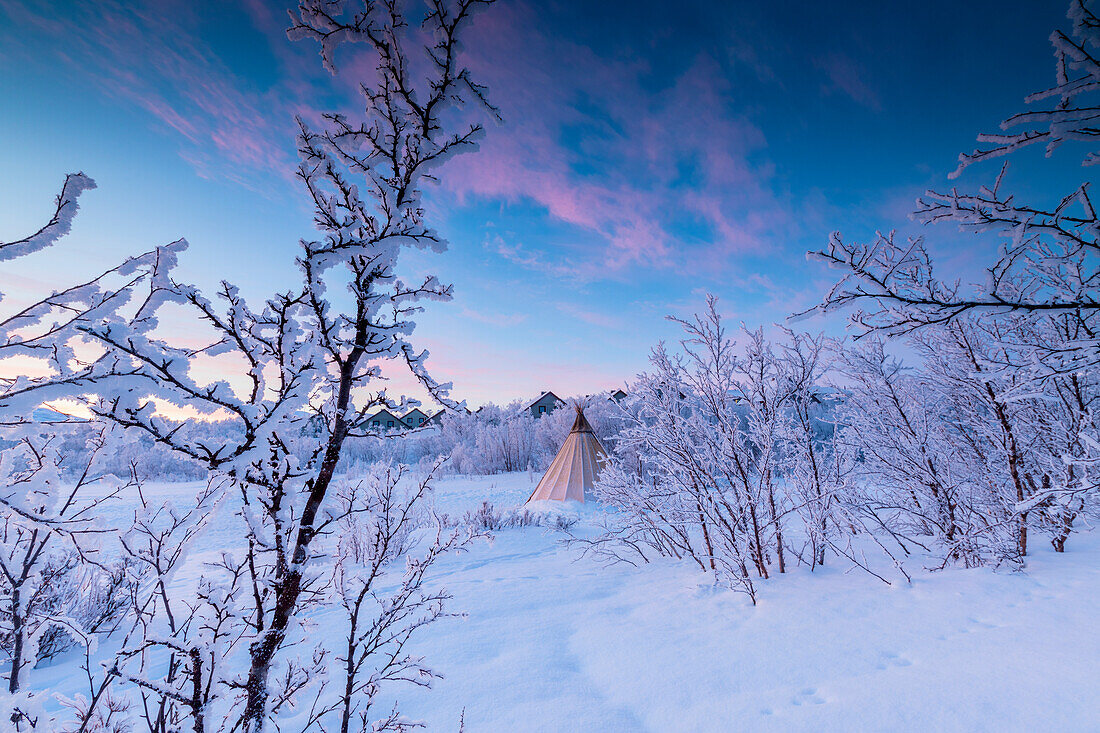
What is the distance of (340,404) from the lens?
1.60 m

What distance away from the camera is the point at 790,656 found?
275cm

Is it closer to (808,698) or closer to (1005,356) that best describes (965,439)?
(1005,356)

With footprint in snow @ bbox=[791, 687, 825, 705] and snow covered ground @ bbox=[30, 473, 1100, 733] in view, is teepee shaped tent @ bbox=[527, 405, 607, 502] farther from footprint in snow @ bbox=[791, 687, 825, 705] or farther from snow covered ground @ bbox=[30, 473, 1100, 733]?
footprint in snow @ bbox=[791, 687, 825, 705]

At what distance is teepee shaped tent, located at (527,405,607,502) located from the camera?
1210cm

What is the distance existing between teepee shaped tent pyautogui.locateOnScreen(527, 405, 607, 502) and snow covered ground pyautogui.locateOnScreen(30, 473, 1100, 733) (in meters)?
7.79

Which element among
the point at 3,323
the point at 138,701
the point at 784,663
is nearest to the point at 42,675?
the point at 138,701

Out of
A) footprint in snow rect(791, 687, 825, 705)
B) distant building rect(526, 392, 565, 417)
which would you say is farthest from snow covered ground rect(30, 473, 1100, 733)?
distant building rect(526, 392, 565, 417)

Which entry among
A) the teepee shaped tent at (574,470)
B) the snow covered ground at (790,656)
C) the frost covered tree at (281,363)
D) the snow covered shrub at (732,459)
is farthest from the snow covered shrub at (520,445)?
the frost covered tree at (281,363)

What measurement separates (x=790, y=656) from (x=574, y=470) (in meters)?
9.77

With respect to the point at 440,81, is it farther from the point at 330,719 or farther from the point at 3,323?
the point at 330,719

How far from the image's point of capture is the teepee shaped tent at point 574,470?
12102 mm

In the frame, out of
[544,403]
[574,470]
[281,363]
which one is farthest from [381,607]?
[544,403]

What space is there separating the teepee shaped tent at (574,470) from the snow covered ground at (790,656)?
7.79 metres

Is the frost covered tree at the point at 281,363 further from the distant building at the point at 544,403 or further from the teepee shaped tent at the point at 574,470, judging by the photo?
the distant building at the point at 544,403
